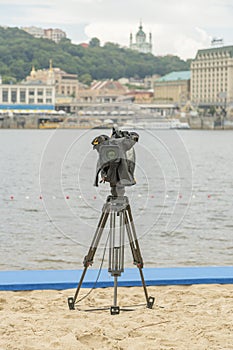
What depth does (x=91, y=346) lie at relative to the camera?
3.47 meters

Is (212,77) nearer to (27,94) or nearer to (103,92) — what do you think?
(103,92)

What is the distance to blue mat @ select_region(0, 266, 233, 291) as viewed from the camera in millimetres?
4582

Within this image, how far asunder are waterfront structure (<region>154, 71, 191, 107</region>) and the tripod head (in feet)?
406

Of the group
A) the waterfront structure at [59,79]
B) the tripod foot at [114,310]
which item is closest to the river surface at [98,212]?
the tripod foot at [114,310]

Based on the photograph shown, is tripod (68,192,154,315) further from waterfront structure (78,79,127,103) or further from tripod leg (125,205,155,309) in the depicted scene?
waterfront structure (78,79,127,103)

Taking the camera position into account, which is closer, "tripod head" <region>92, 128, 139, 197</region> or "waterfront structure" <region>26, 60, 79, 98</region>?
"tripod head" <region>92, 128, 139, 197</region>

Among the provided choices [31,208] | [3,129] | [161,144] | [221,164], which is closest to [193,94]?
[3,129]

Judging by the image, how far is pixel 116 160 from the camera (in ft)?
12.4

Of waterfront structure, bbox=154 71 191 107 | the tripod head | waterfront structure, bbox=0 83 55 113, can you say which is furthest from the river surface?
waterfront structure, bbox=154 71 191 107

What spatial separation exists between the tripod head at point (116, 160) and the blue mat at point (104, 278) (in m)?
0.99

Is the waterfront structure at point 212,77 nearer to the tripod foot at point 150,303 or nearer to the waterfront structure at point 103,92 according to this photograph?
the waterfront structure at point 103,92

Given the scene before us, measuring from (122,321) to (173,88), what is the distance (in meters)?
129

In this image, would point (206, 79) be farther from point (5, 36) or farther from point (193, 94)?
point (5, 36)

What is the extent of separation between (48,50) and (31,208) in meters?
132
